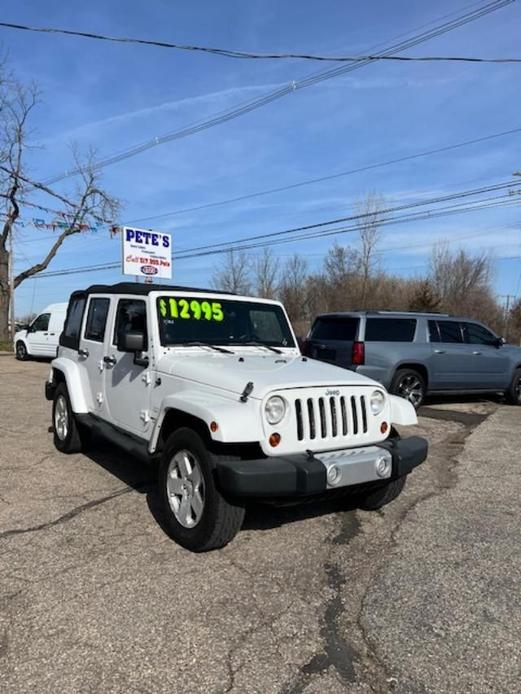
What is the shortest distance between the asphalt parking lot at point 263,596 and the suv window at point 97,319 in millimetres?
1556

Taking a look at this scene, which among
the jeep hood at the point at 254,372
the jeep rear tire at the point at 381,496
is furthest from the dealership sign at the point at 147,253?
the jeep rear tire at the point at 381,496

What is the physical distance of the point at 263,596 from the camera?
3.43 m

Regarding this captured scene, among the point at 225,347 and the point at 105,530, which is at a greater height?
the point at 225,347

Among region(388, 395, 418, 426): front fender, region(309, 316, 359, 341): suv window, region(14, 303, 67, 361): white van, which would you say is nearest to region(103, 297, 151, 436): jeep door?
region(388, 395, 418, 426): front fender

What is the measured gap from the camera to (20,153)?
33438 mm

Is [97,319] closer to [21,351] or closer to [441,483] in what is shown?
[441,483]

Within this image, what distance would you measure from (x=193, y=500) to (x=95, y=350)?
2.67 metres

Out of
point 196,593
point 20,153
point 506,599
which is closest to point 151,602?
point 196,593

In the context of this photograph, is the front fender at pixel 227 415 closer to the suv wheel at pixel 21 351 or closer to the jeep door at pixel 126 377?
the jeep door at pixel 126 377

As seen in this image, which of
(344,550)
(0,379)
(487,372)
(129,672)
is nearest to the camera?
(129,672)

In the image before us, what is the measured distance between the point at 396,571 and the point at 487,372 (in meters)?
8.89

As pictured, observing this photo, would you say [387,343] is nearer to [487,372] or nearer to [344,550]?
[487,372]

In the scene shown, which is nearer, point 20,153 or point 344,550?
point 344,550

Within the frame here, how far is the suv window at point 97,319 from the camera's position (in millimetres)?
6133
